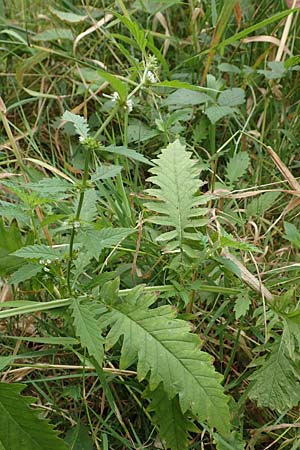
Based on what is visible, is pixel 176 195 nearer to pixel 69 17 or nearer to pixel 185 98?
pixel 185 98

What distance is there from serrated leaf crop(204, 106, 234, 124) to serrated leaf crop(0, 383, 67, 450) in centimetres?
83

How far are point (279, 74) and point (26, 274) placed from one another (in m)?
0.91

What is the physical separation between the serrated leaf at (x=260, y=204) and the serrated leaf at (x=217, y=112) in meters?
0.23

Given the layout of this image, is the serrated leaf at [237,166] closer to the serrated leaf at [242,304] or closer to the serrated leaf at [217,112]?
the serrated leaf at [217,112]

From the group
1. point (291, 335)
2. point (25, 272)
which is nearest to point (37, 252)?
point (25, 272)

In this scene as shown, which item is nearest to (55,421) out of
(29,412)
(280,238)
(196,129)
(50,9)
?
(29,412)

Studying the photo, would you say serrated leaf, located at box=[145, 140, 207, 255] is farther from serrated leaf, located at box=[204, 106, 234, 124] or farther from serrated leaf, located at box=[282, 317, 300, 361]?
serrated leaf, located at box=[204, 106, 234, 124]

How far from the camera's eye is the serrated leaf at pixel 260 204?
1.56m

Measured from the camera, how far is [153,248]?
141 cm

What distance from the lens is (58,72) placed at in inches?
79.4

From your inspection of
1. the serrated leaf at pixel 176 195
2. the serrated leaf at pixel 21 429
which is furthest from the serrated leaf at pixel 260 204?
the serrated leaf at pixel 21 429

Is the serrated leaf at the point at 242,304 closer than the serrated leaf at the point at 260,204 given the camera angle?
Yes

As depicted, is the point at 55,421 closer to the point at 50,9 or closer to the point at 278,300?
the point at 278,300

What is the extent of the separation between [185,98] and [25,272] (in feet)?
2.31
